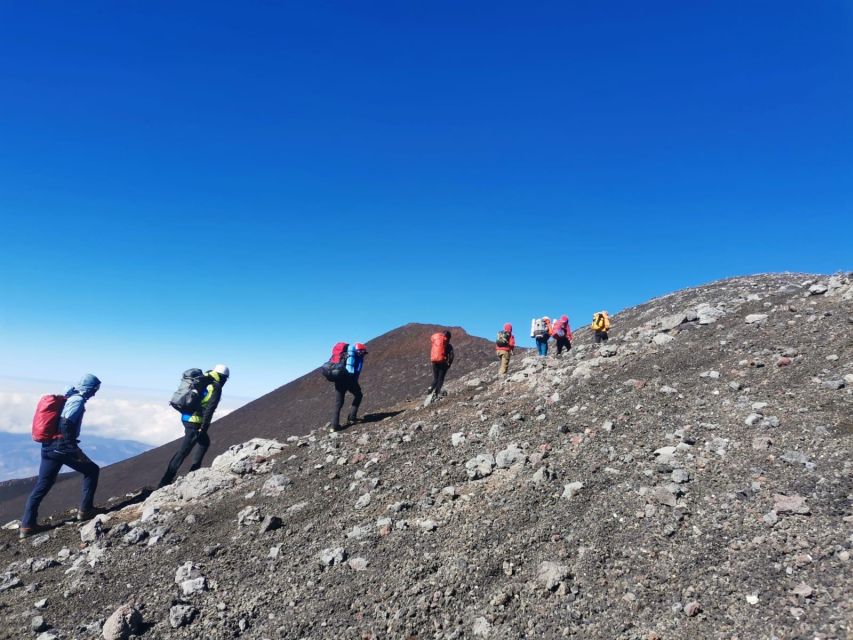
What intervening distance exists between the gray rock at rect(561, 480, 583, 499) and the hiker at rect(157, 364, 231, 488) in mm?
7038

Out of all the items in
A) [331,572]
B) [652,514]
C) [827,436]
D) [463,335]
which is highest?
[463,335]

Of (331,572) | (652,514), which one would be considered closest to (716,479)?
(652,514)

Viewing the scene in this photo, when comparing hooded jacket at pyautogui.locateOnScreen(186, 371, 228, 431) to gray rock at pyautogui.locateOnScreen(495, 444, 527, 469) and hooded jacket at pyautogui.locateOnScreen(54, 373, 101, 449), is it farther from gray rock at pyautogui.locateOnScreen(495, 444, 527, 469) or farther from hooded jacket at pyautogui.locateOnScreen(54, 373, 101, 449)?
gray rock at pyautogui.locateOnScreen(495, 444, 527, 469)

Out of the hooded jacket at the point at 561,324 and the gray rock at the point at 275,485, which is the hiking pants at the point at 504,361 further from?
the gray rock at the point at 275,485

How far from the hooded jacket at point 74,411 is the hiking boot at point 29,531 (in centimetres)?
157

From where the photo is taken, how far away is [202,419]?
9.94 metres

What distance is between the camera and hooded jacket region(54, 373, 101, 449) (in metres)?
8.66

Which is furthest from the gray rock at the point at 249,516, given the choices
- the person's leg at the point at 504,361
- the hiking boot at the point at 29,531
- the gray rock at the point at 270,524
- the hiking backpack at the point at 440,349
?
the person's leg at the point at 504,361

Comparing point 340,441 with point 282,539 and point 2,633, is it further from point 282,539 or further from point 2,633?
point 2,633

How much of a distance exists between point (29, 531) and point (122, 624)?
214 inches

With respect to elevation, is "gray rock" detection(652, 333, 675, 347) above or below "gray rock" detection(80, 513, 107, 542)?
above

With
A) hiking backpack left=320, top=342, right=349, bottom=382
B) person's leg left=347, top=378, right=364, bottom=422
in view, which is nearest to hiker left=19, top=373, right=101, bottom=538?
hiking backpack left=320, top=342, right=349, bottom=382

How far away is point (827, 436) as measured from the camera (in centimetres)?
578

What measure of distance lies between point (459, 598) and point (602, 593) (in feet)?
4.33
